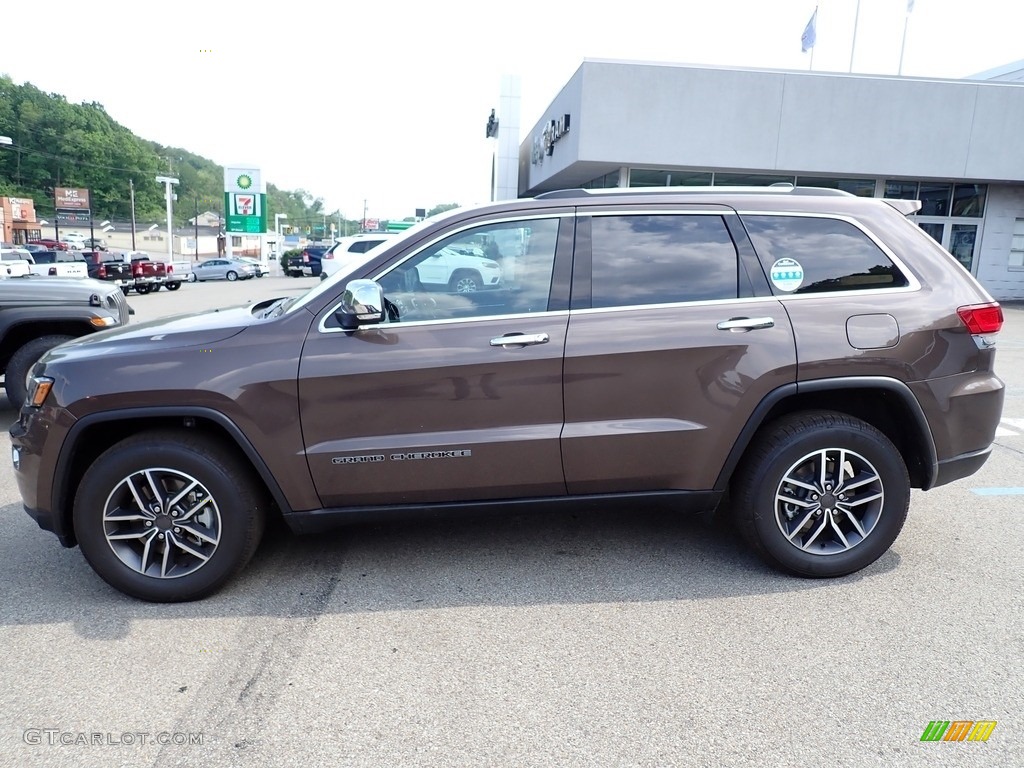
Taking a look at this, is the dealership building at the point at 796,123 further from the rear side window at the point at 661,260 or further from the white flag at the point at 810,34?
the rear side window at the point at 661,260

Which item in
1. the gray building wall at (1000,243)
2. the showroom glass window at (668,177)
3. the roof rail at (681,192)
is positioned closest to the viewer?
the roof rail at (681,192)

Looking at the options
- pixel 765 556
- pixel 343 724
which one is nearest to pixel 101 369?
pixel 343 724

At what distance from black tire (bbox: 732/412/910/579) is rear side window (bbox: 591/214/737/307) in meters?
0.79

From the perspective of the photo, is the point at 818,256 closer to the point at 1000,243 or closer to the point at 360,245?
the point at 360,245

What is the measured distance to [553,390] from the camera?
3523 mm

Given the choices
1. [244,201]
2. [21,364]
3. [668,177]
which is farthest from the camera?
[244,201]

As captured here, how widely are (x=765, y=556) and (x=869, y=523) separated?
54 cm

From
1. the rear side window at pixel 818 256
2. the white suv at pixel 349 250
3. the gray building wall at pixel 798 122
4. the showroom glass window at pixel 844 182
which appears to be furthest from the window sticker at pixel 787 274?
the showroom glass window at pixel 844 182

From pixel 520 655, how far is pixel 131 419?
2101 millimetres

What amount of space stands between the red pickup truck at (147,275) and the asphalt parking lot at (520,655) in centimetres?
2473

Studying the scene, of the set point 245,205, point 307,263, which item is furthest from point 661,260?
point 245,205

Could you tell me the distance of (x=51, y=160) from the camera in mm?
96375

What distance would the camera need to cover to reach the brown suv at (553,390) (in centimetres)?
347

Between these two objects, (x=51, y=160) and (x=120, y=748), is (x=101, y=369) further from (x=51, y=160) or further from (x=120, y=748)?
(x=51, y=160)
